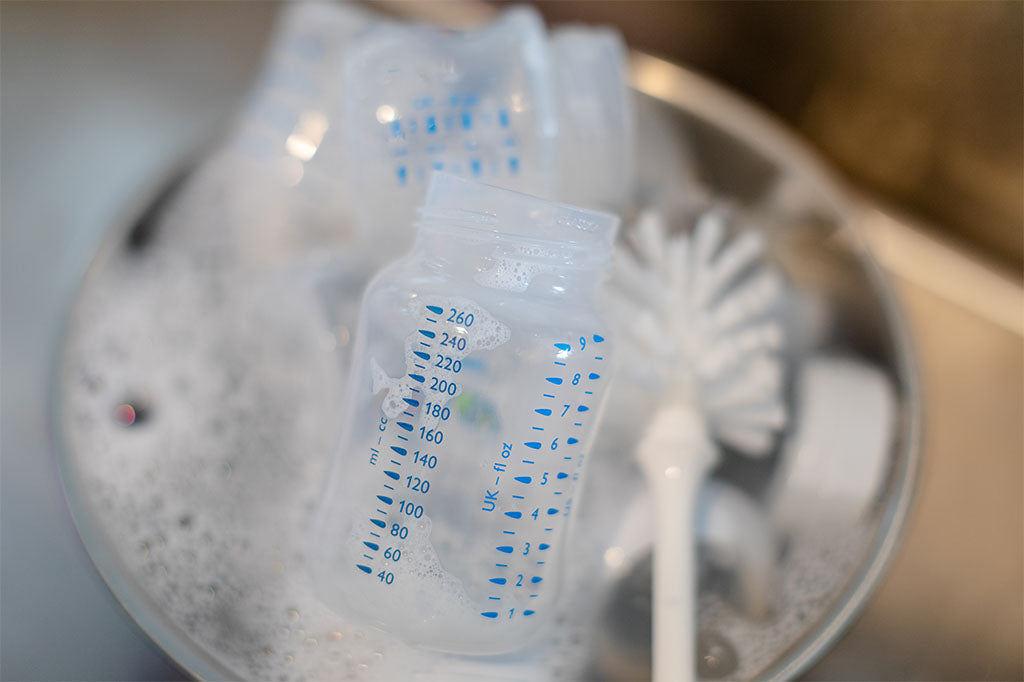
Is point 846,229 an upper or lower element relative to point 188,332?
upper

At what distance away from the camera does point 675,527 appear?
18.9 inches

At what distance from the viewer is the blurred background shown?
53 centimetres

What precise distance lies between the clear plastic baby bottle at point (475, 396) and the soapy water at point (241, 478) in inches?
0.9

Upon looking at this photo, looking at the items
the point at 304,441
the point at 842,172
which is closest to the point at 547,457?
the point at 304,441

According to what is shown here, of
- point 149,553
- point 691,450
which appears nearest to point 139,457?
point 149,553


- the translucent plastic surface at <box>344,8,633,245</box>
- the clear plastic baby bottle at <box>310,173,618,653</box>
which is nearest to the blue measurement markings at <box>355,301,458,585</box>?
the clear plastic baby bottle at <box>310,173,618,653</box>

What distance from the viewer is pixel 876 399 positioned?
0.53 meters

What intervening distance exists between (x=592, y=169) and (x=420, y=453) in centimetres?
25

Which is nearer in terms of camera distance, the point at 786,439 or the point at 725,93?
the point at 786,439

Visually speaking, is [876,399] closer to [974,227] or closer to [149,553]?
[974,227]

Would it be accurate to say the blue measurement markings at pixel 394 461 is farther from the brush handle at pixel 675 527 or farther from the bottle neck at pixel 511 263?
the brush handle at pixel 675 527

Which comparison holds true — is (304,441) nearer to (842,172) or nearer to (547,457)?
(547,457)

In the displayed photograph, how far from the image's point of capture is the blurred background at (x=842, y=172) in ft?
1.73

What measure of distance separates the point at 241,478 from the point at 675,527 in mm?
259
